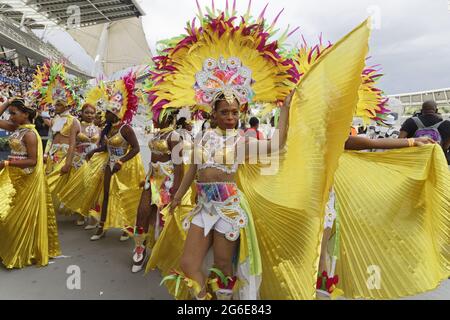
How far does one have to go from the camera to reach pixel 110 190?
4.08 m

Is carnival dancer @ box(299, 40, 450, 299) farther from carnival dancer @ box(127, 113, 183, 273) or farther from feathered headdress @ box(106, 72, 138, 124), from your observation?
feathered headdress @ box(106, 72, 138, 124)

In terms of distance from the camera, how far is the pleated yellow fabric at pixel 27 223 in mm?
3189

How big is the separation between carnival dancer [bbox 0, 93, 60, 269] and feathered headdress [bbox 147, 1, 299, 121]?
68.9 inches

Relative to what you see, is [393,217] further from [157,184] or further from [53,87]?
[53,87]

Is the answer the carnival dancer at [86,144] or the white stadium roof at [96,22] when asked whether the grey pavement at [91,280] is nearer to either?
the carnival dancer at [86,144]

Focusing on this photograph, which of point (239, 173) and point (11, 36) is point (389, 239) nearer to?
point (239, 173)

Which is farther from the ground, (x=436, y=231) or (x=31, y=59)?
(x=31, y=59)

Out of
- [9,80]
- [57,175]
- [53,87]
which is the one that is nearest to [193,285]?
[57,175]

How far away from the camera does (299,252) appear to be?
2115 millimetres

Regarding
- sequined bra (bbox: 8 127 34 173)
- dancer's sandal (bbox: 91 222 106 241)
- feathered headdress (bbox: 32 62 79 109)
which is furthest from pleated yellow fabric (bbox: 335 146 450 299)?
feathered headdress (bbox: 32 62 79 109)

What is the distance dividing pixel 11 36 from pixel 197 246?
98.8 ft

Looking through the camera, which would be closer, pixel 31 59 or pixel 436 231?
pixel 436 231
